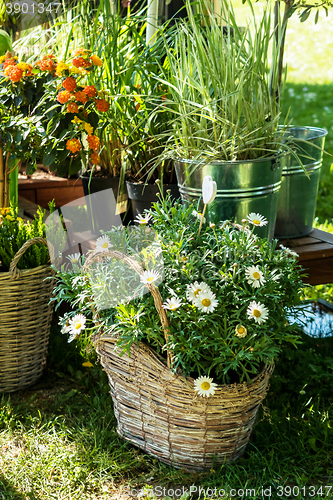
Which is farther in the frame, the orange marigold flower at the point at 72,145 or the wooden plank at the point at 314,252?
the wooden plank at the point at 314,252

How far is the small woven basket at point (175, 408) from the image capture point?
1.27 m

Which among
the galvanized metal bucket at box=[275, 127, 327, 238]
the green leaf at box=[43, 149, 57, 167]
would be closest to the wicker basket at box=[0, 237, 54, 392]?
the green leaf at box=[43, 149, 57, 167]

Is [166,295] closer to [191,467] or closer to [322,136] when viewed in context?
[191,467]

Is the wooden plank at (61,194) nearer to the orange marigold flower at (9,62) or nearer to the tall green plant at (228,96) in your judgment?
the orange marigold flower at (9,62)

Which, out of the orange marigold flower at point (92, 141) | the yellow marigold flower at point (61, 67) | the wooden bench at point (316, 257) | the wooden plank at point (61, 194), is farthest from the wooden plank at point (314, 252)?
the wooden plank at point (61, 194)

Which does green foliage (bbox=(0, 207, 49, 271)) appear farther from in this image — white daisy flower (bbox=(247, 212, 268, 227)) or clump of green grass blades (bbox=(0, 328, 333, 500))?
white daisy flower (bbox=(247, 212, 268, 227))

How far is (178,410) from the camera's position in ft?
4.27

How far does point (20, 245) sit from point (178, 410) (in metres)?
0.86

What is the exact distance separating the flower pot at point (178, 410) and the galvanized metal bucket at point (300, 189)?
752 mm

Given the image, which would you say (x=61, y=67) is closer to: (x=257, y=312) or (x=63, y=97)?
(x=63, y=97)

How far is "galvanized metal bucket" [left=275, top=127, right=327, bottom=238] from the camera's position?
1836 mm

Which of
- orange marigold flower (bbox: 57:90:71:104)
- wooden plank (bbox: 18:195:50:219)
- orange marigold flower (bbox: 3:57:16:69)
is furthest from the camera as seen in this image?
wooden plank (bbox: 18:195:50:219)

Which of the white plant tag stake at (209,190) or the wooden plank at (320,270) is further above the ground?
the white plant tag stake at (209,190)

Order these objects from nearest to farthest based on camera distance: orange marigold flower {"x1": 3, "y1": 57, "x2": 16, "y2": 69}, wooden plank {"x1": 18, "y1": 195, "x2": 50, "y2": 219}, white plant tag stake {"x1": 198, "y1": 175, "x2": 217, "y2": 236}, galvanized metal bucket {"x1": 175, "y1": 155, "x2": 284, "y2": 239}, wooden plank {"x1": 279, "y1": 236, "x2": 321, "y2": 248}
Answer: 1. white plant tag stake {"x1": 198, "y1": 175, "x2": 217, "y2": 236}
2. galvanized metal bucket {"x1": 175, "y1": 155, "x2": 284, "y2": 239}
3. orange marigold flower {"x1": 3, "y1": 57, "x2": 16, "y2": 69}
4. wooden plank {"x1": 279, "y1": 236, "x2": 321, "y2": 248}
5. wooden plank {"x1": 18, "y1": 195, "x2": 50, "y2": 219}
